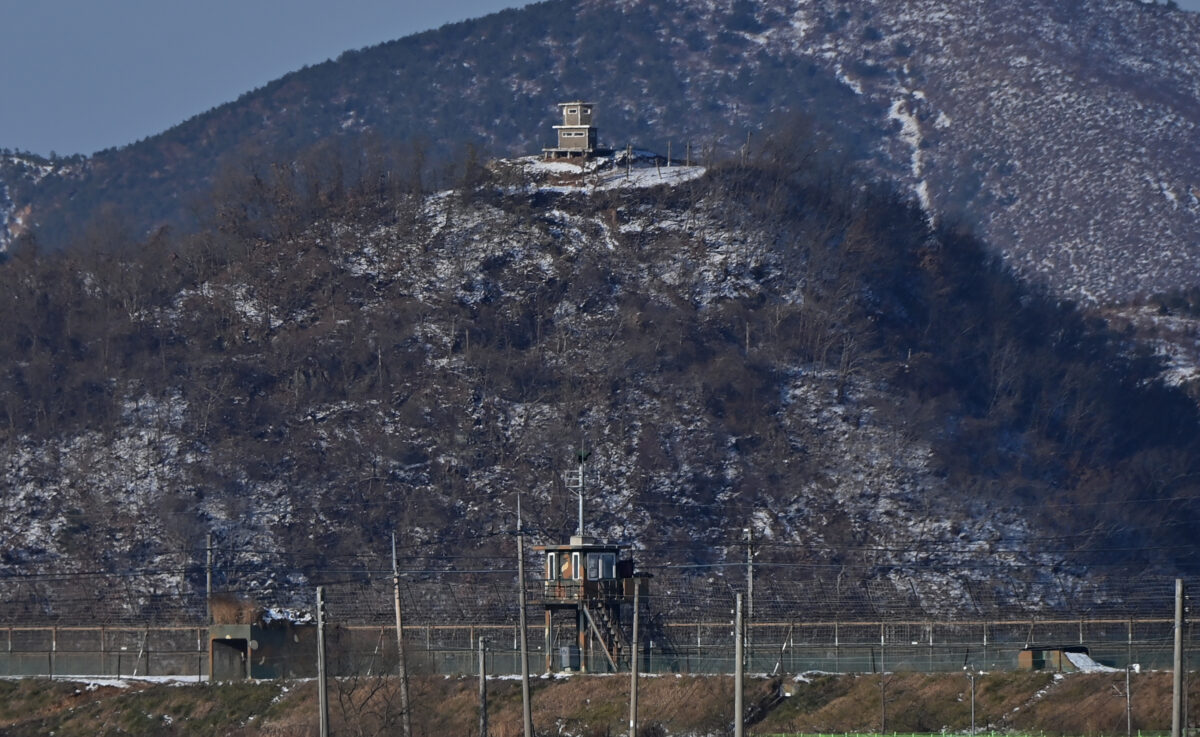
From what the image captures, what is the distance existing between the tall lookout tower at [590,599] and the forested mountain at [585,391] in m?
27.5

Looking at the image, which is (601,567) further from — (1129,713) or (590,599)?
(1129,713)

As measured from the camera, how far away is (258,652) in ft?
293

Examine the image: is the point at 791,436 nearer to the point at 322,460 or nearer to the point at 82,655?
the point at 322,460

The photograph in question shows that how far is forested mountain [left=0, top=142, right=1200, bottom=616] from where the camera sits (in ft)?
438

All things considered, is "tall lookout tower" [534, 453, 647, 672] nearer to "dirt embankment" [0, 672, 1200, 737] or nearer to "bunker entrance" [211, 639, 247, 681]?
"dirt embankment" [0, 672, 1200, 737]

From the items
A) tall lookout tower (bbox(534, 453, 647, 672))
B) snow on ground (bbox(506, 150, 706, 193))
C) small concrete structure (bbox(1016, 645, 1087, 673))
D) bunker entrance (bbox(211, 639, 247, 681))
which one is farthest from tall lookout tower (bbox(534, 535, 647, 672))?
snow on ground (bbox(506, 150, 706, 193))

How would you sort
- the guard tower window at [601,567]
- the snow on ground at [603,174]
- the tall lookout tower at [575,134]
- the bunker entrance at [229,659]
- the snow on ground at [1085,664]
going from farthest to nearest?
the tall lookout tower at [575,134], the snow on ground at [603,174], the guard tower window at [601,567], the bunker entrance at [229,659], the snow on ground at [1085,664]

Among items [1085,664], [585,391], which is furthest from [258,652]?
[585,391]

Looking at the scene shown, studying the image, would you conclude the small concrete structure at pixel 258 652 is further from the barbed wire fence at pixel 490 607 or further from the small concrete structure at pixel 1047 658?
the small concrete structure at pixel 1047 658

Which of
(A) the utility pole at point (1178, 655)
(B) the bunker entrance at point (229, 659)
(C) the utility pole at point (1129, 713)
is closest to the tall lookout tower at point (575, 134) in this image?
(B) the bunker entrance at point (229, 659)

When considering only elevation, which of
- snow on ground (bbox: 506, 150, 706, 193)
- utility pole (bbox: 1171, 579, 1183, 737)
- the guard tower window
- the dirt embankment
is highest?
snow on ground (bbox: 506, 150, 706, 193)

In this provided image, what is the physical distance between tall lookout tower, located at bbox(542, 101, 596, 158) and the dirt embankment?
91.3 metres

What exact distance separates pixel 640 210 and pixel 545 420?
24493 mm

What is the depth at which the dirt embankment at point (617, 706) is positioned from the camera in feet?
240
